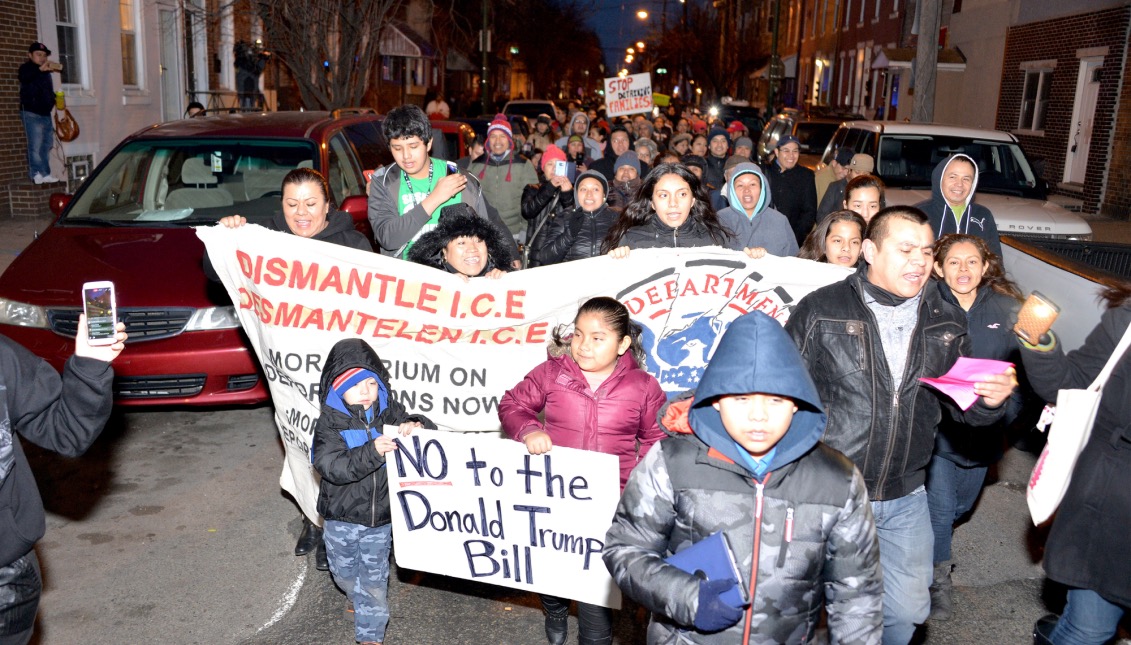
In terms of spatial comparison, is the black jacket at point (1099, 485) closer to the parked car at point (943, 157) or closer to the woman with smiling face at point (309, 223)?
the woman with smiling face at point (309, 223)

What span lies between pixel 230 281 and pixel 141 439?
2.40 meters

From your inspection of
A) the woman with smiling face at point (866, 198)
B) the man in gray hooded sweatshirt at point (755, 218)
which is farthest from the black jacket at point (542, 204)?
the woman with smiling face at point (866, 198)

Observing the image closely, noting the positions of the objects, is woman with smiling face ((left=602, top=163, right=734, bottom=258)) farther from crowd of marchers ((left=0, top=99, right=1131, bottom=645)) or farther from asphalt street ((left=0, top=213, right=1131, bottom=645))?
asphalt street ((left=0, top=213, right=1131, bottom=645))

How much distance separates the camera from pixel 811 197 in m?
10.2

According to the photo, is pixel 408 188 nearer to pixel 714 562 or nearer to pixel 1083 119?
pixel 714 562

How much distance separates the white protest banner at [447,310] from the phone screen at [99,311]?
2.07 m

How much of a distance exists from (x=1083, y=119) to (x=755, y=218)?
1730 centimetres

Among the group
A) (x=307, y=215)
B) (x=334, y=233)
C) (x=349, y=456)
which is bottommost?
(x=349, y=456)

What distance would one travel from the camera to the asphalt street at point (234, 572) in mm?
4641

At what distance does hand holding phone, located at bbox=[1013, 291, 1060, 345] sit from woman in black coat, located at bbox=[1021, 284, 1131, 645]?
2.2 inches

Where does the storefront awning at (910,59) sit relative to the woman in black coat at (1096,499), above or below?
above

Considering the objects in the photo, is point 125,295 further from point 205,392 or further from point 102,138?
point 102,138

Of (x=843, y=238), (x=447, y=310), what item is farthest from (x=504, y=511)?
(x=843, y=238)

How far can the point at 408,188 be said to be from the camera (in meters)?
5.88
